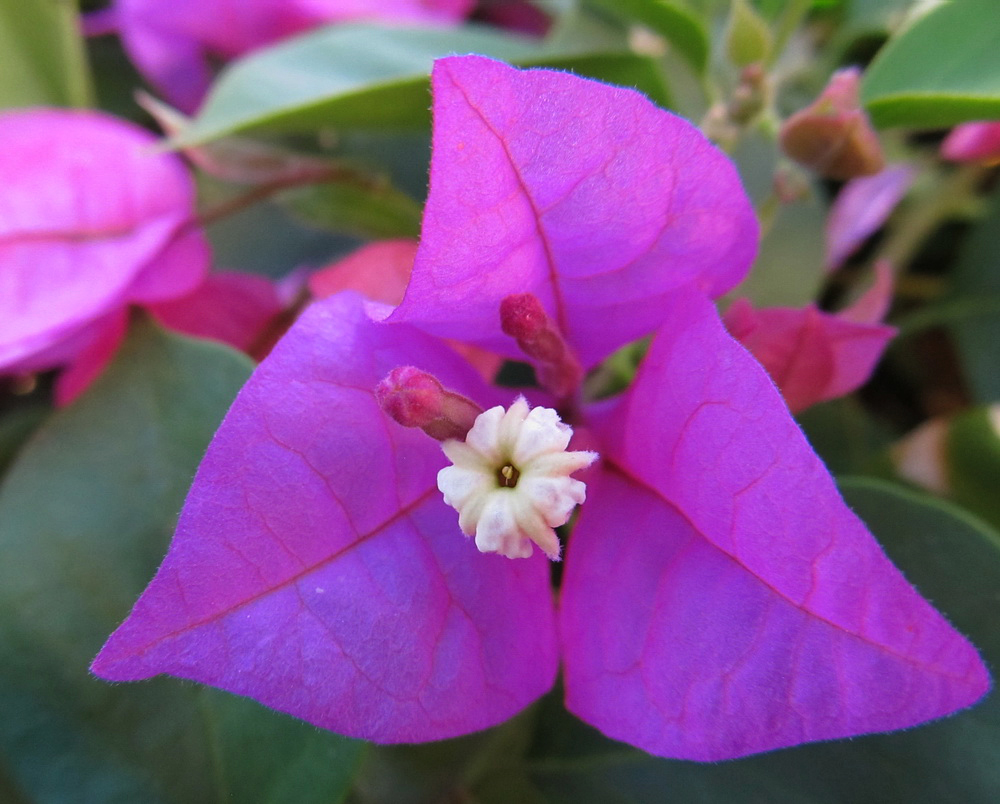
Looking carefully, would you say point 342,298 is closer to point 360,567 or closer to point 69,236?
point 360,567

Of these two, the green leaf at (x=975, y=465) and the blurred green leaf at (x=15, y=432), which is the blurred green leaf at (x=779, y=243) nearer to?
the green leaf at (x=975, y=465)

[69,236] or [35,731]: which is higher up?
[69,236]

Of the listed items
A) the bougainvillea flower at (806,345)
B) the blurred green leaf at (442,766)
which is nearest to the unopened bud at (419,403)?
the bougainvillea flower at (806,345)

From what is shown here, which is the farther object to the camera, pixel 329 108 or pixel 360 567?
pixel 329 108

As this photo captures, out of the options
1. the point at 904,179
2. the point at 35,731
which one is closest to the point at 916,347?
the point at 904,179

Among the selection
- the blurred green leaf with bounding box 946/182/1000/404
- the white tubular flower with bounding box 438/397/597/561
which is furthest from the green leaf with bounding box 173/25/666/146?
the blurred green leaf with bounding box 946/182/1000/404

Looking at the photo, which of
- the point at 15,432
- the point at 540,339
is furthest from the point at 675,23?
the point at 15,432

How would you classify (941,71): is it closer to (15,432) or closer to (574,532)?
(574,532)
